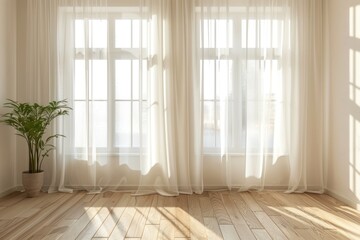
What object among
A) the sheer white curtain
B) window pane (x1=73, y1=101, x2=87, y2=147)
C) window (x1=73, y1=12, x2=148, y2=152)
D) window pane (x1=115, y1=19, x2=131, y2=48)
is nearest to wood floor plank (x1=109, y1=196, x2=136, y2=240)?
window (x1=73, y1=12, x2=148, y2=152)

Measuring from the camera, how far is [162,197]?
4207mm

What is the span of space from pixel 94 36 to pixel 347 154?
3.50 metres

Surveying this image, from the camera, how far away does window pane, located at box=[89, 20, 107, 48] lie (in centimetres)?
448

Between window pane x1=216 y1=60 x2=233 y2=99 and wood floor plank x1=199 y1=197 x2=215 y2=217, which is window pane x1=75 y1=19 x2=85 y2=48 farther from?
wood floor plank x1=199 y1=197 x2=215 y2=217

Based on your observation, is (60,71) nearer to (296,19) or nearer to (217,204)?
(217,204)

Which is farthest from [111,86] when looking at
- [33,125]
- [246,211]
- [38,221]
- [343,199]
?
[343,199]

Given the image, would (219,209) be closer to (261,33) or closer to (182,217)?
(182,217)

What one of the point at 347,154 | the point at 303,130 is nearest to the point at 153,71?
the point at 303,130

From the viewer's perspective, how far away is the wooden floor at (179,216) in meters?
2.94

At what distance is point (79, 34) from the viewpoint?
4.52 metres

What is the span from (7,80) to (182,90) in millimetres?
2278

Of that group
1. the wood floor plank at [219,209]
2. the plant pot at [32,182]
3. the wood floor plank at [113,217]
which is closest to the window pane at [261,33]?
the wood floor plank at [219,209]

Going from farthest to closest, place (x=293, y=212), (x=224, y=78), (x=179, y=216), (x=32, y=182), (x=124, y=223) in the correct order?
1. (x=224, y=78)
2. (x=32, y=182)
3. (x=293, y=212)
4. (x=179, y=216)
5. (x=124, y=223)

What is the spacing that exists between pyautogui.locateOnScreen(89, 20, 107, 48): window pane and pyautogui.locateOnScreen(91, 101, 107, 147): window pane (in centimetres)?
77
